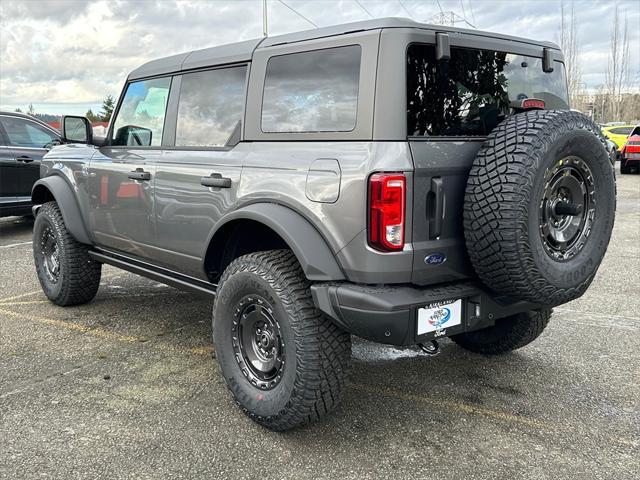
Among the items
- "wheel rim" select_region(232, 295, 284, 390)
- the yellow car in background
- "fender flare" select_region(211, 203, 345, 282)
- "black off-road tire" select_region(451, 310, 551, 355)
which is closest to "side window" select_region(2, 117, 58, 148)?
"wheel rim" select_region(232, 295, 284, 390)

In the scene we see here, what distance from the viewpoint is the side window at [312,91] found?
2662 mm

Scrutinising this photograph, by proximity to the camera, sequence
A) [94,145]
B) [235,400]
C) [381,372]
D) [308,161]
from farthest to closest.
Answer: [94,145]
[381,372]
[235,400]
[308,161]

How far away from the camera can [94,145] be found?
4.33 metres

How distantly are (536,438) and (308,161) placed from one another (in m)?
1.71

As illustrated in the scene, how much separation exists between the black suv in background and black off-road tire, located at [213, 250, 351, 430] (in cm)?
642

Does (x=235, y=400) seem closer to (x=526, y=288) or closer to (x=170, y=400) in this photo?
(x=170, y=400)

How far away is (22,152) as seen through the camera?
8.23m

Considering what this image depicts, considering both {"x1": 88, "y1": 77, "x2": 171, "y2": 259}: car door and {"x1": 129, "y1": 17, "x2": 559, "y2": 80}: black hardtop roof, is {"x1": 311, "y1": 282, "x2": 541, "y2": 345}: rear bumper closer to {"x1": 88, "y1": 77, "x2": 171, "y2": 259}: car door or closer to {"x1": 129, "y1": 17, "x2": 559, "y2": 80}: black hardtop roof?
{"x1": 129, "y1": 17, "x2": 559, "y2": 80}: black hardtop roof

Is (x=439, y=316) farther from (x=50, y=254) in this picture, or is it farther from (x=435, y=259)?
(x=50, y=254)

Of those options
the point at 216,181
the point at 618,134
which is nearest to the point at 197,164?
the point at 216,181

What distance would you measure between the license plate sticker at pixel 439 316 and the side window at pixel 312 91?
0.87 metres

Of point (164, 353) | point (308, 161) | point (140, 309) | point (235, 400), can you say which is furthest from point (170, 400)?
point (140, 309)

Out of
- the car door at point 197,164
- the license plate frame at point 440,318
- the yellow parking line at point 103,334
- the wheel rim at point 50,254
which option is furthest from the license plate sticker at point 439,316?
the wheel rim at point 50,254

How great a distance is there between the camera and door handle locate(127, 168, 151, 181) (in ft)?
12.2
